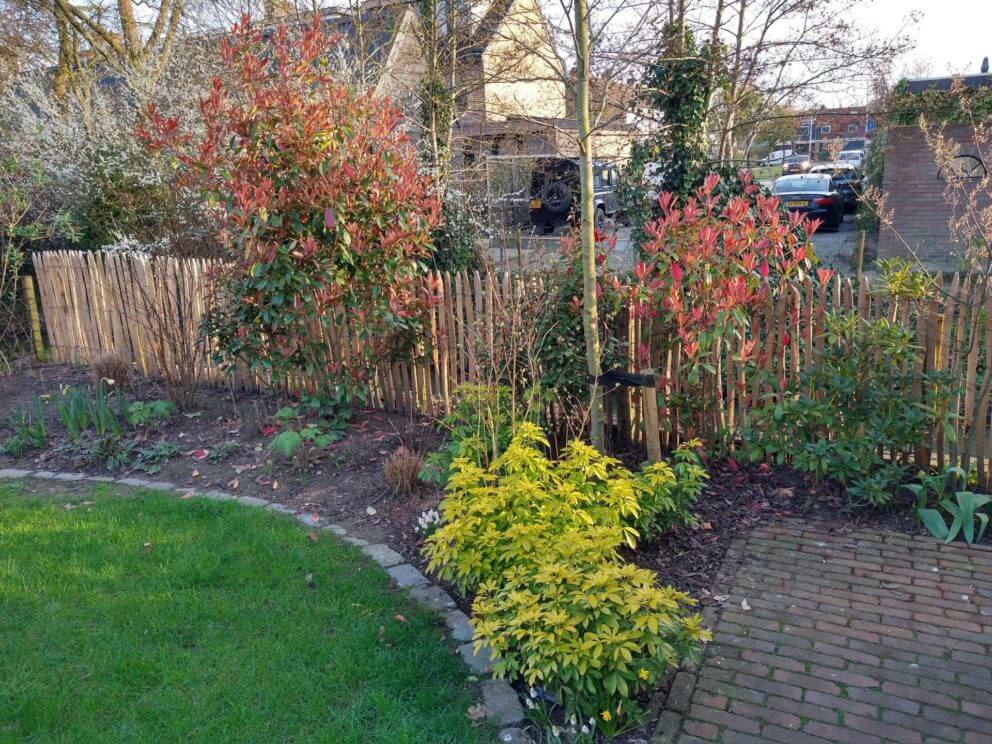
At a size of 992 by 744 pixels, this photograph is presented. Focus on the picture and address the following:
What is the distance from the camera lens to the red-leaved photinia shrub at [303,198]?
17.7 feet

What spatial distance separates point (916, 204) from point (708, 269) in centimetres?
1199

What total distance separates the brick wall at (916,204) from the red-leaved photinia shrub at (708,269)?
10.8 metres

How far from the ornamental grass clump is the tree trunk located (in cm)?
97

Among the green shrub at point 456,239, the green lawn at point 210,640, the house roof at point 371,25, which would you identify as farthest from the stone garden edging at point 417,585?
the house roof at point 371,25

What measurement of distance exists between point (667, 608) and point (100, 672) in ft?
8.37

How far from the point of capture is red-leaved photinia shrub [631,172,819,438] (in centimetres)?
488

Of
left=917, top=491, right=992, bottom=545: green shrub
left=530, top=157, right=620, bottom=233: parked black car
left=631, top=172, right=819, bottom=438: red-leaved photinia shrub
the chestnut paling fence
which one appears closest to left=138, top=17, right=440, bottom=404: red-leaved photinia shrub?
the chestnut paling fence

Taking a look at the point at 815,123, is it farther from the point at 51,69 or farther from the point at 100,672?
the point at 51,69

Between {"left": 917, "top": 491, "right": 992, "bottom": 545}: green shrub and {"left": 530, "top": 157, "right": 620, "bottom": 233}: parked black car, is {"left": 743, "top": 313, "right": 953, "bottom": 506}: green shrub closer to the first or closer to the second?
{"left": 917, "top": 491, "right": 992, "bottom": 545}: green shrub

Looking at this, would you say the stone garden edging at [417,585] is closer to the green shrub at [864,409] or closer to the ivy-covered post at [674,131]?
the green shrub at [864,409]

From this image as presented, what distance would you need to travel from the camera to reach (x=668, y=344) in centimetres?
540

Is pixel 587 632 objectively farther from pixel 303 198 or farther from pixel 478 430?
pixel 303 198

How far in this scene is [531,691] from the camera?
2.95 meters

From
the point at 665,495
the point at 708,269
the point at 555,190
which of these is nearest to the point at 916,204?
the point at 555,190
